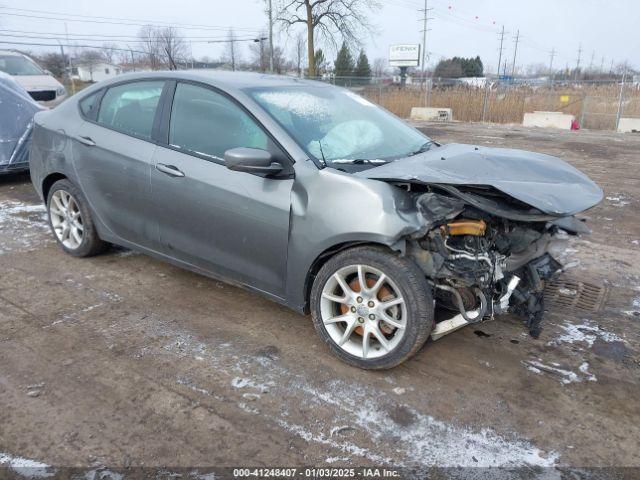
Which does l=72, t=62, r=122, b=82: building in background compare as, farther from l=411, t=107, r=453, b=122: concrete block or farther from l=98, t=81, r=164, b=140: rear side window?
l=98, t=81, r=164, b=140: rear side window

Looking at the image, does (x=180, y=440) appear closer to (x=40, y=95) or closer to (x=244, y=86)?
(x=244, y=86)

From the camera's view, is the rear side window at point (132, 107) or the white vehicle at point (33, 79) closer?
the rear side window at point (132, 107)

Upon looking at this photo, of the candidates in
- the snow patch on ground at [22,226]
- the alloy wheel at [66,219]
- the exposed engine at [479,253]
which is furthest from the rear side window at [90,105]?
the exposed engine at [479,253]

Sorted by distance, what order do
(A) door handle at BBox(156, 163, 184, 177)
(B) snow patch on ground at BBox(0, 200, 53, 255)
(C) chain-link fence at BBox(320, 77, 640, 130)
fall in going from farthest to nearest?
(C) chain-link fence at BBox(320, 77, 640, 130) → (B) snow patch on ground at BBox(0, 200, 53, 255) → (A) door handle at BBox(156, 163, 184, 177)

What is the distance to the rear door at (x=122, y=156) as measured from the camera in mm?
3680

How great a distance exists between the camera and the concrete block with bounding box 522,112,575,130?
18.6m

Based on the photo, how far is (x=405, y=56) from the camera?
152 ft

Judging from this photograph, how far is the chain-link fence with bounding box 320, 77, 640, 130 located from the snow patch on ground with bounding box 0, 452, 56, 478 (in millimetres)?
20168

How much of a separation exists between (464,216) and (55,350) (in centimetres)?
258

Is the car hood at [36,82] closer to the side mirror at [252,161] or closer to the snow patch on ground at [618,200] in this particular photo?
the side mirror at [252,161]

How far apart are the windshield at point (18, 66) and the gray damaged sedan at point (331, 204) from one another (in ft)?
36.4

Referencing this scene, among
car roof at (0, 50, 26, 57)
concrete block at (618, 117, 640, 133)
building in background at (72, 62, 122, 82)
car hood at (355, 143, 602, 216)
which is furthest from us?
building in background at (72, 62, 122, 82)

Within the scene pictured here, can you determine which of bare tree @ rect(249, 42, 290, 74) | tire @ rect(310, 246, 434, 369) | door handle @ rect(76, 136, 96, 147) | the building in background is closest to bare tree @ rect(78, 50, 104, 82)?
the building in background

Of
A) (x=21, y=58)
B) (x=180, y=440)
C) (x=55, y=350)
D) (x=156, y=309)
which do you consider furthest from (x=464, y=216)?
(x=21, y=58)
